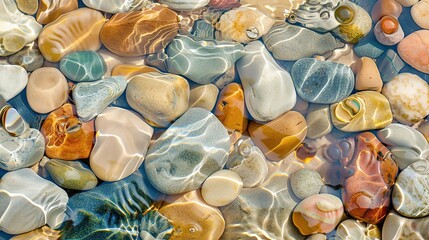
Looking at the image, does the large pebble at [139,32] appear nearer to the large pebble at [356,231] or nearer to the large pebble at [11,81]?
the large pebble at [11,81]

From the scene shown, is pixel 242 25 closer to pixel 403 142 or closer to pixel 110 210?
pixel 403 142

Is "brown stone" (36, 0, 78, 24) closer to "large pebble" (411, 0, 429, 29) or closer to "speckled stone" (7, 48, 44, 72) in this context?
"speckled stone" (7, 48, 44, 72)

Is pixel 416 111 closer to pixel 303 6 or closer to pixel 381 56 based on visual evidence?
pixel 381 56

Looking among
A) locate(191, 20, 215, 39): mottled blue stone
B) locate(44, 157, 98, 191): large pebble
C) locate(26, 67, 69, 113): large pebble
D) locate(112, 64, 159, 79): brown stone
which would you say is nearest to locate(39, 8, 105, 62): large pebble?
locate(26, 67, 69, 113): large pebble

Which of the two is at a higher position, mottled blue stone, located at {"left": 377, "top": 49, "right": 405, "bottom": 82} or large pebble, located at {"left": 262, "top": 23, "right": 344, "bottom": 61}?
large pebble, located at {"left": 262, "top": 23, "right": 344, "bottom": 61}

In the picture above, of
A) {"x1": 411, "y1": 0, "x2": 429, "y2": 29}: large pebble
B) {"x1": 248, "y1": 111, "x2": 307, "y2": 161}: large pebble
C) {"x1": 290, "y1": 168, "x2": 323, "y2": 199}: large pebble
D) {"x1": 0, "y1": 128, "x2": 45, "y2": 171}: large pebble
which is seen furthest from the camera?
{"x1": 411, "y1": 0, "x2": 429, "y2": 29}: large pebble

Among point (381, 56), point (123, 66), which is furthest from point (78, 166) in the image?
point (381, 56)
